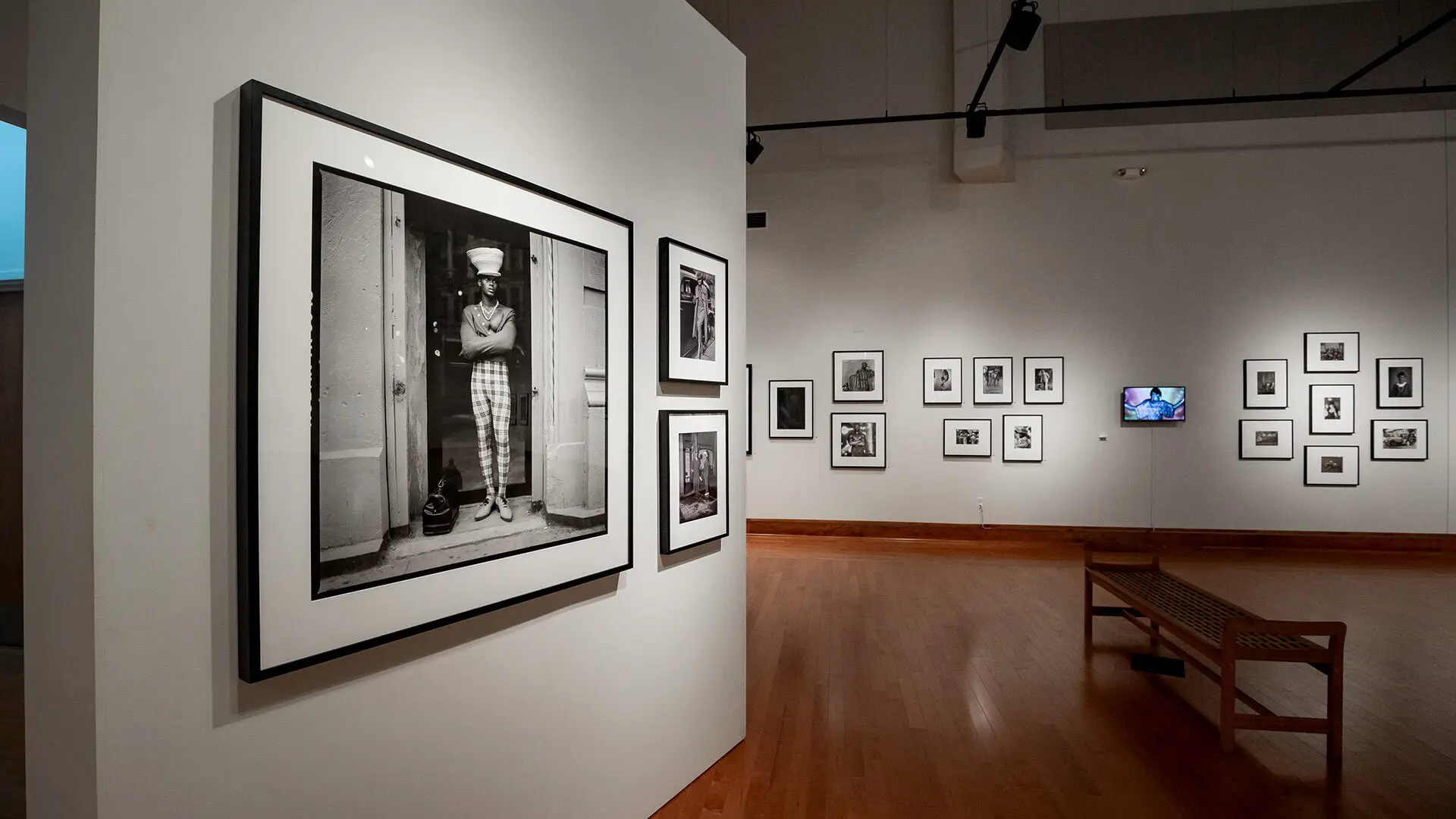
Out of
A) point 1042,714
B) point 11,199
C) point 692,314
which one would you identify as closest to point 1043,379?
point 1042,714

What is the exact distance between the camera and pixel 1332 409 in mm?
10500

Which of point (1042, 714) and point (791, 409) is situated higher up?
point (791, 409)

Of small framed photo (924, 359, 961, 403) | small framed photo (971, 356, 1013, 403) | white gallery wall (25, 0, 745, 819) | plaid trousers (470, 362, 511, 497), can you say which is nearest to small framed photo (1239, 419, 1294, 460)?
small framed photo (971, 356, 1013, 403)

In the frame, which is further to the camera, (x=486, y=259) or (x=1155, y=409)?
(x=1155, y=409)

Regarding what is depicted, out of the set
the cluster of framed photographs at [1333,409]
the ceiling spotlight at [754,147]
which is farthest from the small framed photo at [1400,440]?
the ceiling spotlight at [754,147]

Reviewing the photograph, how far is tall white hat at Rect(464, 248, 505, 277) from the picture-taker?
2.35 metres

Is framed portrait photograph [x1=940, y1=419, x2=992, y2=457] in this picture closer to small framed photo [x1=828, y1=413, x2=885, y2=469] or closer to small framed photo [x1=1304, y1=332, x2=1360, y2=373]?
small framed photo [x1=828, y1=413, x2=885, y2=469]

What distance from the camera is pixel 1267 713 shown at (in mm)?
4293

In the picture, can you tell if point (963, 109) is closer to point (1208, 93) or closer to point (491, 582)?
point (1208, 93)

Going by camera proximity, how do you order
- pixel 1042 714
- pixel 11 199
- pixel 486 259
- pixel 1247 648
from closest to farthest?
pixel 486 259
pixel 1247 648
pixel 1042 714
pixel 11 199

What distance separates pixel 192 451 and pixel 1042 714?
194 inches

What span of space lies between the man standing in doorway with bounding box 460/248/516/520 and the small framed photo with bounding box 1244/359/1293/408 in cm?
1170

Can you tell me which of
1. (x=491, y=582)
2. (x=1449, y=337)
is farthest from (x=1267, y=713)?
(x=1449, y=337)

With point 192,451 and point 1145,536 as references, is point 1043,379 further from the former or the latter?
point 192,451
